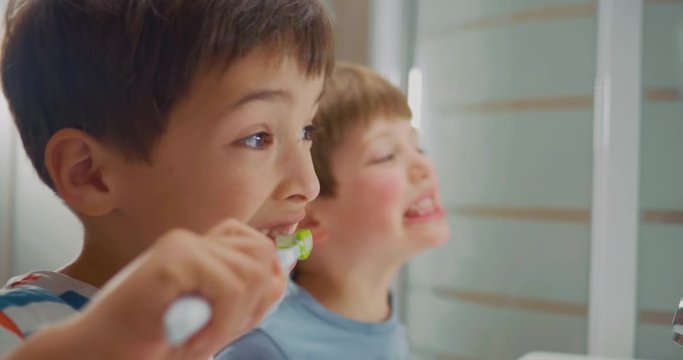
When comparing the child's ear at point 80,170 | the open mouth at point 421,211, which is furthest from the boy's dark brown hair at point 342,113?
the child's ear at point 80,170

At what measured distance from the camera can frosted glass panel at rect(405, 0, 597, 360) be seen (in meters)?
1.22

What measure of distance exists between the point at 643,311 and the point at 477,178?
1.06 ft

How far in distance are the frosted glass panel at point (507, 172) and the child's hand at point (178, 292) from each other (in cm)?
96

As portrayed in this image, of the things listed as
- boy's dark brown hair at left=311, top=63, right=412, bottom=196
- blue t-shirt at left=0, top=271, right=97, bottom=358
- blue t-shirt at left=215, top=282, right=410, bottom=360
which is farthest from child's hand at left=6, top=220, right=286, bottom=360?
boy's dark brown hair at left=311, top=63, right=412, bottom=196

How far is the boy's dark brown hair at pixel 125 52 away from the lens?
48 cm

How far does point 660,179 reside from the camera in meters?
1.17

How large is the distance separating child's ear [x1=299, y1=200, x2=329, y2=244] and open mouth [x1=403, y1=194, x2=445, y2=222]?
0.34 ft

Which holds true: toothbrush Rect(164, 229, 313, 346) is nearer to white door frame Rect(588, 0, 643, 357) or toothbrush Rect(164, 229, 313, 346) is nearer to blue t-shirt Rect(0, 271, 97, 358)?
blue t-shirt Rect(0, 271, 97, 358)

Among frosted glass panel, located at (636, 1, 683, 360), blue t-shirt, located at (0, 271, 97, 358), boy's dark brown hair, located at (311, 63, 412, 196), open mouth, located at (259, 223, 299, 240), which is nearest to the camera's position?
blue t-shirt, located at (0, 271, 97, 358)

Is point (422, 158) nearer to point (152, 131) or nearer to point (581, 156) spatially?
point (581, 156)

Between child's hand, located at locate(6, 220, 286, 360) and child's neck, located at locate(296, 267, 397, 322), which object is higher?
child's hand, located at locate(6, 220, 286, 360)

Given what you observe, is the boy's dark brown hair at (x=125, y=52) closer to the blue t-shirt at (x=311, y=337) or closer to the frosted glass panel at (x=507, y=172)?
the blue t-shirt at (x=311, y=337)

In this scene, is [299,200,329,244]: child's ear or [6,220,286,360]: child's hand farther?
[299,200,329,244]: child's ear

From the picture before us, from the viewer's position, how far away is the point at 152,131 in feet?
1.65
